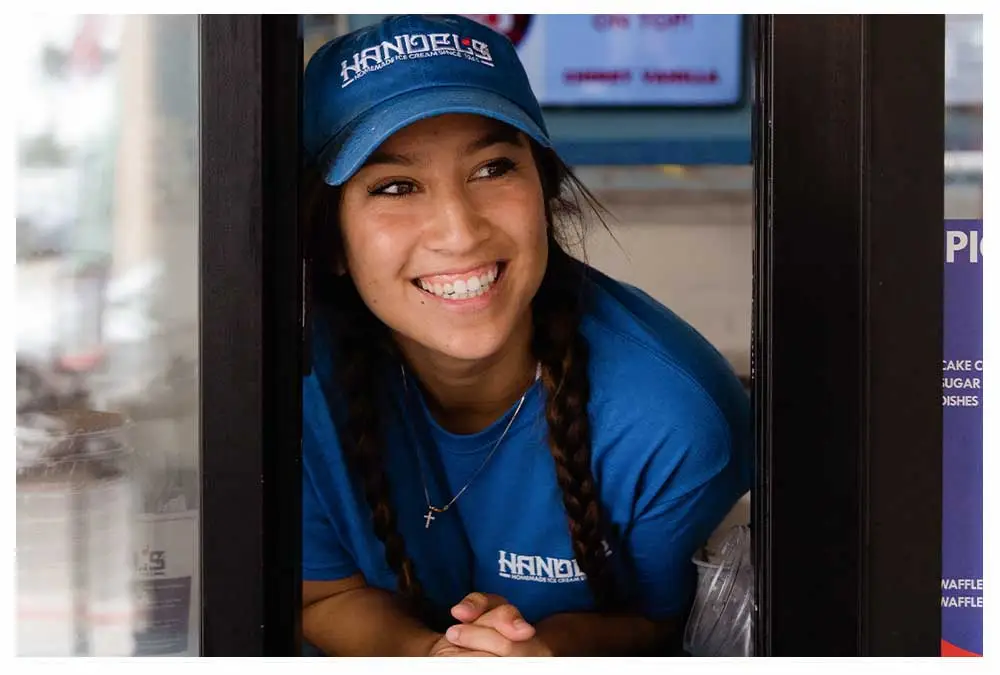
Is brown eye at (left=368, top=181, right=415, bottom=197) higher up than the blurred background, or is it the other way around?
brown eye at (left=368, top=181, right=415, bottom=197)

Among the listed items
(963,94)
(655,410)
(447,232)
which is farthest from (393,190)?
(963,94)

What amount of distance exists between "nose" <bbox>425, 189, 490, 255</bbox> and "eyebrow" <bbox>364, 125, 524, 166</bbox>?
0.23 ft

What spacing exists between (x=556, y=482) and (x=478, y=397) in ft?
0.70

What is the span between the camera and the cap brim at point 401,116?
1.43 m

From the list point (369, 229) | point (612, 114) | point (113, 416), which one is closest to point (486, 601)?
point (369, 229)

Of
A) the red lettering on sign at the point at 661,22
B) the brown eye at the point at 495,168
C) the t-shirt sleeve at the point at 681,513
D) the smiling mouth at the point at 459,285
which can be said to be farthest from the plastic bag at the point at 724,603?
the red lettering on sign at the point at 661,22

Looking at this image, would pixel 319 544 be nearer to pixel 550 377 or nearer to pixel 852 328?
pixel 550 377

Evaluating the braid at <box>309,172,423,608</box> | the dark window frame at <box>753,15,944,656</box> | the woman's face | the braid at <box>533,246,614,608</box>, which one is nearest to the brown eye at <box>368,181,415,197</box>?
the woman's face

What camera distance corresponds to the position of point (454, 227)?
59.9 inches

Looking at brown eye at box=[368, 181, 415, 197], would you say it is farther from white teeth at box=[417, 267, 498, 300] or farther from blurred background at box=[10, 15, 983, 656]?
blurred background at box=[10, 15, 983, 656]

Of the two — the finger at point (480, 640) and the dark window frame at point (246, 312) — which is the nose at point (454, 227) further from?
the finger at point (480, 640)

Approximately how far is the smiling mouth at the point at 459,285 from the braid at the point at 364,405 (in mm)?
279

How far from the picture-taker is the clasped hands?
1512 mm
